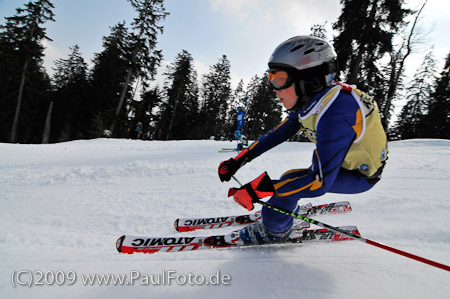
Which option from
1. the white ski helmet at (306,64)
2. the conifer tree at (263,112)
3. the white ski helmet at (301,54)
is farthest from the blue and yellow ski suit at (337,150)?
the conifer tree at (263,112)

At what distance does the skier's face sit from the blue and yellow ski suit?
0.37 feet

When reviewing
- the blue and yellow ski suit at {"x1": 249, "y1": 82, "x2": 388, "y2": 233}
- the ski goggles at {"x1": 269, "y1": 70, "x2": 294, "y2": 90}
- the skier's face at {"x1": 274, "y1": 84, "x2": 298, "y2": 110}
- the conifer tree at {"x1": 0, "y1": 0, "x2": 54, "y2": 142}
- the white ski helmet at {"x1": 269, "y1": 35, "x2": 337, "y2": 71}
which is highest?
the conifer tree at {"x1": 0, "y1": 0, "x2": 54, "y2": 142}

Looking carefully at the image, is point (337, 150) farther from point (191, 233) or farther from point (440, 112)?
point (440, 112)

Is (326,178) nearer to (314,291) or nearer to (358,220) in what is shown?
(314,291)

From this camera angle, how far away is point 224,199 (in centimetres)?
415

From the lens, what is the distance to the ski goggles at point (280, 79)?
77.4 inches

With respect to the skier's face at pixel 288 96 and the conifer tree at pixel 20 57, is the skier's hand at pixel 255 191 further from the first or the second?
the conifer tree at pixel 20 57

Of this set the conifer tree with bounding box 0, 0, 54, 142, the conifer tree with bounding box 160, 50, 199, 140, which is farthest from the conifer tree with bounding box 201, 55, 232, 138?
the conifer tree with bounding box 0, 0, 54, 142

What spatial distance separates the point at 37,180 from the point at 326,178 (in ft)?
20.6

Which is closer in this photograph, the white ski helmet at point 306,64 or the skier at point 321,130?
the skier at point 321,130

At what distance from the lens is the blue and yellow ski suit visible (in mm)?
1597

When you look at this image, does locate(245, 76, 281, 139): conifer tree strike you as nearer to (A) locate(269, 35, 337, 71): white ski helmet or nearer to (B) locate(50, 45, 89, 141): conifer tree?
(B) locate(50, 45, 89, 141): conifer tree

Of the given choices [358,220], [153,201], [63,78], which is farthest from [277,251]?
[63,78]

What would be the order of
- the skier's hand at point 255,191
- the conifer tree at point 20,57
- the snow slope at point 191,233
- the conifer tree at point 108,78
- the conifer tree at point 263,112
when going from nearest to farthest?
the snow slope at point 191,233
the skier's hand at point 255,191
the conifer tree at point 20,57
the conifer tree at point 108,78
the conifer tree at point 263,112
